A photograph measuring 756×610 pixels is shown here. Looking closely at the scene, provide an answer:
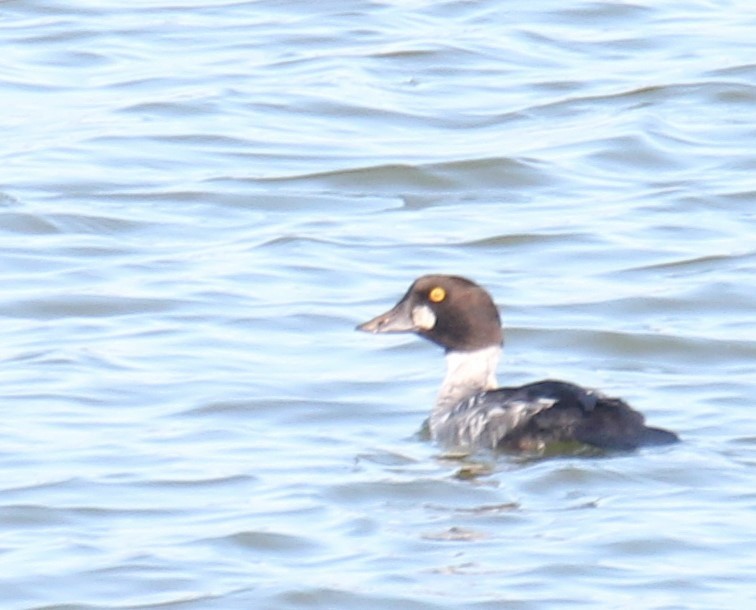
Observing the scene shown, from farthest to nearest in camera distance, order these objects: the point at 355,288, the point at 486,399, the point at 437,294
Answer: the point at 355,288
the point at 437,294
the point at 486,399

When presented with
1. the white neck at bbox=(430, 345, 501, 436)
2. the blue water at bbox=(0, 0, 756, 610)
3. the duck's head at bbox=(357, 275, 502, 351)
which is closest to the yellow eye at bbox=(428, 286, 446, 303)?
the duck's head at bbox=(357, 275, 502, 351)

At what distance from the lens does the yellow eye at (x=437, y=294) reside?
11.1 m

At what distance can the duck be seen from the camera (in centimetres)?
1004

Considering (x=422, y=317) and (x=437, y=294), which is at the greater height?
(x=437, y=294)

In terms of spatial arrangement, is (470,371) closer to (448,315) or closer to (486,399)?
(448,315)

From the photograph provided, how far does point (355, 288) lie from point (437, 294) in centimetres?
225

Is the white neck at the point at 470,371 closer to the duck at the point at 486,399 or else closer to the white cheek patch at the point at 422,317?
the duck at the point at 486,399

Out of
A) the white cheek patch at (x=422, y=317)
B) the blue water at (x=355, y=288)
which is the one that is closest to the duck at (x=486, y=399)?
the white cheek patch at (x=422, y=317)

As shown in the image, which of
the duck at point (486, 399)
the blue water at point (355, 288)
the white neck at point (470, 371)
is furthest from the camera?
the white neck at point (470, 371)

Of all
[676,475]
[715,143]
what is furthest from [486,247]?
[676,475]

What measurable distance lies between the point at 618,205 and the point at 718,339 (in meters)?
2.90

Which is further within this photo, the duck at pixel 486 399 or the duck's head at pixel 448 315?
the duck's head at pixel 448 315

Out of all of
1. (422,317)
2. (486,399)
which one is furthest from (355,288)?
(486,399)

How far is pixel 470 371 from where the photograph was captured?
1119 cm
